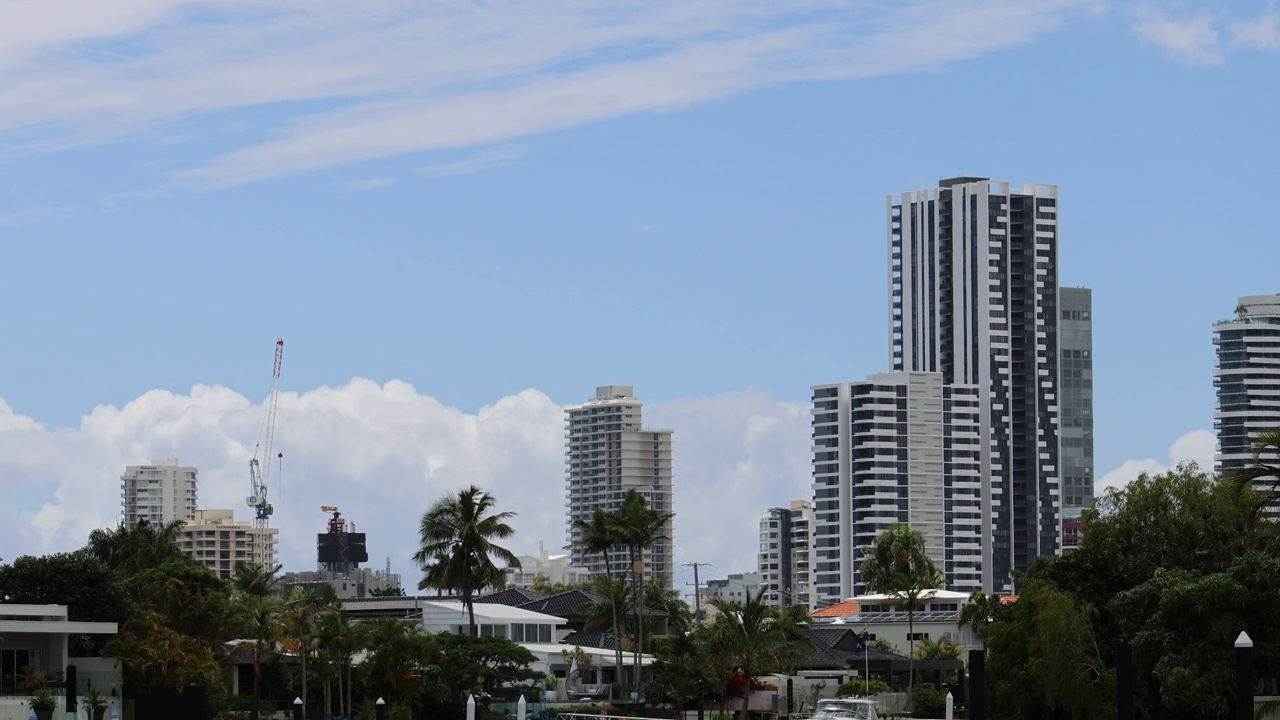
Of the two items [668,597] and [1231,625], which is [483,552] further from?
[1231,625]

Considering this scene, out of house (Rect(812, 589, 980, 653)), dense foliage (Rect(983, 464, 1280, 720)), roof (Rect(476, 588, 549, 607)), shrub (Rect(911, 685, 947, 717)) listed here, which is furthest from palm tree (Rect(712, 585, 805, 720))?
house (Rect(812, 589, 980, 653))

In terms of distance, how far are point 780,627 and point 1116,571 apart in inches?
1040

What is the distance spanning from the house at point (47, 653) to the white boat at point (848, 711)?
89.5ft

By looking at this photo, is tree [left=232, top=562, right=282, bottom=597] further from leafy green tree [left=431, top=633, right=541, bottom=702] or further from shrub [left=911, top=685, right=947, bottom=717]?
shrub [left=911, top=685, right=947, bottom=717]

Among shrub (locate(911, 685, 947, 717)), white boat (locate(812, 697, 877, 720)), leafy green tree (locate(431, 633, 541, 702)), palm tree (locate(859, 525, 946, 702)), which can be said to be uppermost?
palm tree (locate(859, 525, 946, 702))

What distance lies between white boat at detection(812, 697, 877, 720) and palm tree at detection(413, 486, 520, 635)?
1024 inches

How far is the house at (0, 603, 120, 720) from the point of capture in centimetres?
7262

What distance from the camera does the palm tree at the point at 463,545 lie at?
93.6 meters

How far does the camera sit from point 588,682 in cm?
10150

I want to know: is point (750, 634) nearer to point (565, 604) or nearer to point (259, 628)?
point (259, 628)

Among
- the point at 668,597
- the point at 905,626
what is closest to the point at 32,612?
the point at 668,597

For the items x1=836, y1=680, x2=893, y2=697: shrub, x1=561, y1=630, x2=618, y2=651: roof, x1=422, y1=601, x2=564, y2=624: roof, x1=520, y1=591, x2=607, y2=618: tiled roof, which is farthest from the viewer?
x1=520, y1=591, x2=607, y2=618: tiled roof

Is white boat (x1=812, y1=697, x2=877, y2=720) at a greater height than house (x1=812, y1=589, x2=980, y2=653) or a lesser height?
lesser

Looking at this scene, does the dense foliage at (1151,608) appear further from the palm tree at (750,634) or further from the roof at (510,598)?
the roof at (510,598)
